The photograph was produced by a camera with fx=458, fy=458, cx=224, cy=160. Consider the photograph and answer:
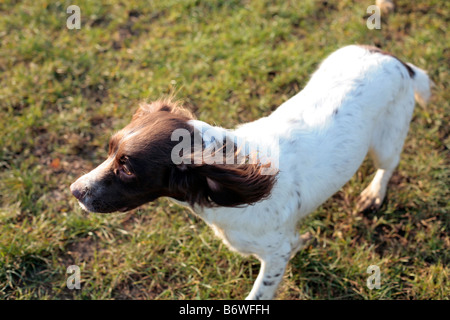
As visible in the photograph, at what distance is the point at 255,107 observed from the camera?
4.70 meters

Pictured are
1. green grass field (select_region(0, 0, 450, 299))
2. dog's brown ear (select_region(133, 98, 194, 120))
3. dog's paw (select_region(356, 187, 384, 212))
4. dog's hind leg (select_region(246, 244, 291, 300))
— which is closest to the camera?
dog's brown ear (select_region(133, 98, 194, 120))

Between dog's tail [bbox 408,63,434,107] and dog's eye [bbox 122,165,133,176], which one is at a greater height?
dog's tail [bbox 408,63,434,107]

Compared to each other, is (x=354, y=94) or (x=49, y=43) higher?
(x=49, y=43)

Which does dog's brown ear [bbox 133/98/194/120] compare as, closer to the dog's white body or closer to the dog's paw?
the dog's white body

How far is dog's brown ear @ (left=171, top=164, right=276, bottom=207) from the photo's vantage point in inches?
97.5

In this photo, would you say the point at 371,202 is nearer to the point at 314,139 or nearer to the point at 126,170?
the point at 314,139

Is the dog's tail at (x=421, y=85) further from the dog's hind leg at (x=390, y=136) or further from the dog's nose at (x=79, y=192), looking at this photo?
the dog's nose at (x=79, y=192)

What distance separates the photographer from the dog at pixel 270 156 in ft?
8.32

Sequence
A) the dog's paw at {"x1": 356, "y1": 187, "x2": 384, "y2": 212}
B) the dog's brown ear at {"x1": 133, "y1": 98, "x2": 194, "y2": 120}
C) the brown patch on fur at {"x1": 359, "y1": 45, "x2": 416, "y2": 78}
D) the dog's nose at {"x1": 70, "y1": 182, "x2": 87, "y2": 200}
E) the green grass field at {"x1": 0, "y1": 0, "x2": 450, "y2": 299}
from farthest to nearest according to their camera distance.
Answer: the dog's paw at {"x1": 356, "y1": 187, "x2": 384, "y2": 212} → the green grass field at {"x1": 0, "y1": 0, "x2": 450, "y2": 299} → the brown patch on fur at {"x1": 359, "y1": 45, "x2": 416, "y2": 78} → the dog's brown ear at {"x1": 133, "y1": 98, "x2": 194, "y2": 120} → the dog's nose at {"x1": 70, "y1": 182, "x2": 87, "y2": 200}

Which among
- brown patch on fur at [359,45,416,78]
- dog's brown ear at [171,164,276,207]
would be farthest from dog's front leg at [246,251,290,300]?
brown patch on fur at [359,45,416,78]
